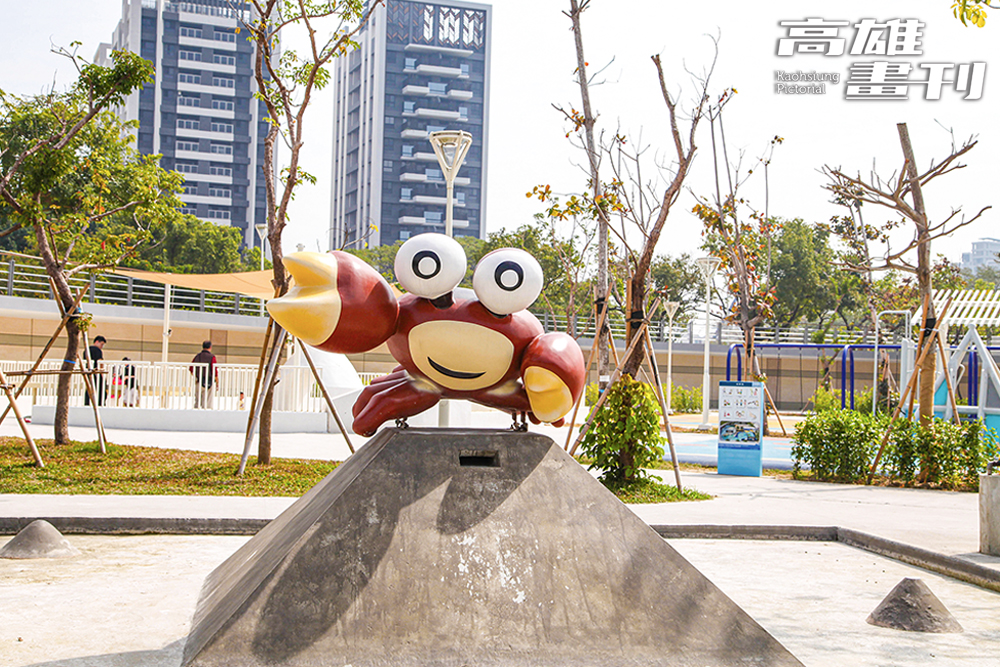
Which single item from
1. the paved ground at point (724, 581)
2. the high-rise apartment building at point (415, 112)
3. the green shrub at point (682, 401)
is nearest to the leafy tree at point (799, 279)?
the green shrub at point (682, 401)

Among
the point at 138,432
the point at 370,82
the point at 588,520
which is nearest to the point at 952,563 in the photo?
the point at 588,520

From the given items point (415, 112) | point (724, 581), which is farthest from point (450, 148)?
point (415, 112)

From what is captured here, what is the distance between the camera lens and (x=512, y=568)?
4.14m

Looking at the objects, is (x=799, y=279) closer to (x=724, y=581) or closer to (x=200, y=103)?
(x=724, y=581)

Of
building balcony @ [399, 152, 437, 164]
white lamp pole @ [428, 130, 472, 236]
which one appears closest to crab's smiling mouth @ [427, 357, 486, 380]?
white lamp pole @ [428, 130, 472, 236]

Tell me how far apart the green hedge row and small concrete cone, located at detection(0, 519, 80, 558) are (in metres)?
10.2

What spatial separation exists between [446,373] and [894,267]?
1012 centimetres

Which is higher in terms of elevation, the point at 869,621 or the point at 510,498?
the point at 510,498

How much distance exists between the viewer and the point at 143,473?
35.7 feet

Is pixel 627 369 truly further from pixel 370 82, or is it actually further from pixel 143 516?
pixel 370 82

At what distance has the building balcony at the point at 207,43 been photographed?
79.1 metres

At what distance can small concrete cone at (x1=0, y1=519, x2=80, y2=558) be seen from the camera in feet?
20.9

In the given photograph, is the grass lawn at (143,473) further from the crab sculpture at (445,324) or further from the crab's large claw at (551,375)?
the crab's large claw at (551,375)

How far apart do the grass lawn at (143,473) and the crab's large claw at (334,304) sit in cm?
578
